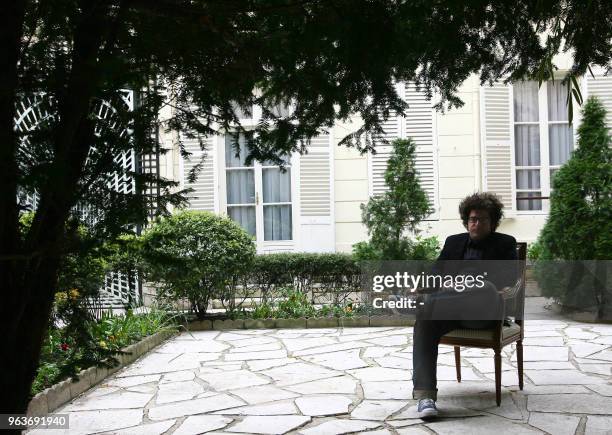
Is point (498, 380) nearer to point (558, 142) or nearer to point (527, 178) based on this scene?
point (527, 178)

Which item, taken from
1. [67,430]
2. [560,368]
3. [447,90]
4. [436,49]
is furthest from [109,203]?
[560,368]

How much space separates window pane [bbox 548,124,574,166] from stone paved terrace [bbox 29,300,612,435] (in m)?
4.74

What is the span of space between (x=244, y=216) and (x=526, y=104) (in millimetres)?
5113

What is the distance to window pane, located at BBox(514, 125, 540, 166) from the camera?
→ 36.6 ft

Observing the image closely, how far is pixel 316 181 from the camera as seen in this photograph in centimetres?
1103

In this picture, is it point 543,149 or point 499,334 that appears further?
point 543,149

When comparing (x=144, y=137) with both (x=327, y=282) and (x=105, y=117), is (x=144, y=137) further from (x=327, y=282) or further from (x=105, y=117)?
(x=327, y=282)

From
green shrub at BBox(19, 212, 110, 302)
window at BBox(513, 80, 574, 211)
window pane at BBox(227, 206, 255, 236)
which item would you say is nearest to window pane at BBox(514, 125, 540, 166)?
window at BBox(513, 80, 574, 211)

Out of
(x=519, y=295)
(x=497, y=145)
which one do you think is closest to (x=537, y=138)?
(x=497, y=145)

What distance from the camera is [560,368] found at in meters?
5.38

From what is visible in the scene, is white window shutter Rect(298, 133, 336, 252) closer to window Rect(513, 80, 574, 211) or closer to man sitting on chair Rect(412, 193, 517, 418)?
window Rect(513, 80, 574, 211)

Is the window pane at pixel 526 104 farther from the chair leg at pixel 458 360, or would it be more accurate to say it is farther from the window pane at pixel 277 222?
the chair leg at pixel 458 360

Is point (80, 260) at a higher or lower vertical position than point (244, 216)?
lower

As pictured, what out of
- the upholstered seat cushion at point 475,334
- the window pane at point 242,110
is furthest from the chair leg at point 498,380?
the window pane at point 242,110
